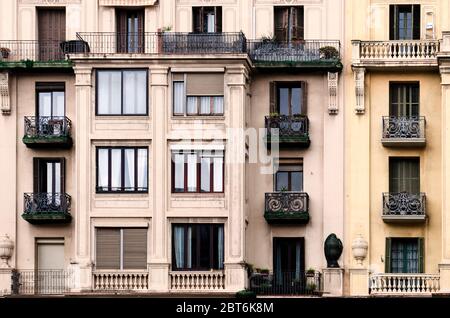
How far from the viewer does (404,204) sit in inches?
2413

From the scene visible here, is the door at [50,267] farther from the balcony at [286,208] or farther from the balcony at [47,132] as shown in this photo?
the balcony at [286,208]

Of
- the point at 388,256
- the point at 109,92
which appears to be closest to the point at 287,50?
the point at 109,92

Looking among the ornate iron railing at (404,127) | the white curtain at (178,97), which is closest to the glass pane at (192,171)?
the white curtain at (178,97)

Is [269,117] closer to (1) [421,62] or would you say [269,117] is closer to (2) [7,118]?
(1) [421,62]

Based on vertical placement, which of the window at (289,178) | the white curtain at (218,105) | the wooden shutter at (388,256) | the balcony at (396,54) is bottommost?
the wooden shutter at (388,256)

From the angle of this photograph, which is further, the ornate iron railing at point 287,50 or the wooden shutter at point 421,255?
the ornate iron railing at point 287,50

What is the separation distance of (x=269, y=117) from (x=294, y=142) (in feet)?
5.54

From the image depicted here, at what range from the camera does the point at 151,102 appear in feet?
204

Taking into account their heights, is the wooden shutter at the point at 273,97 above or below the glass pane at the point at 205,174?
above

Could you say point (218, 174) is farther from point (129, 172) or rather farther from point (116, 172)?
point (116, 172)

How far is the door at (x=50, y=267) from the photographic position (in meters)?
62.0

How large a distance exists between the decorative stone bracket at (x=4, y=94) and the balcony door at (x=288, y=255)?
13.3 m

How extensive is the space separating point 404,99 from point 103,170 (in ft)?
44.7
